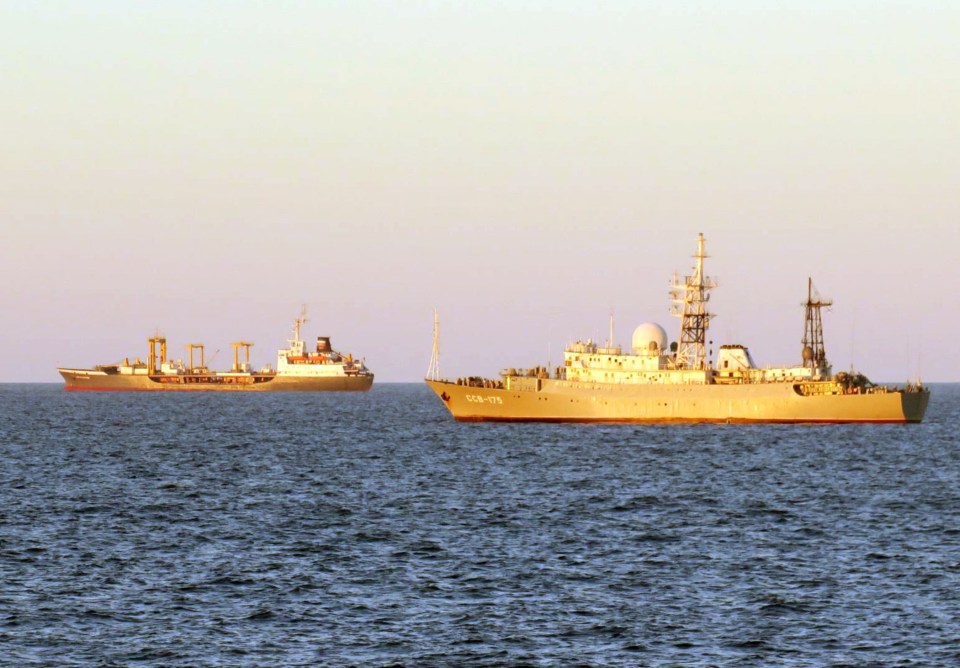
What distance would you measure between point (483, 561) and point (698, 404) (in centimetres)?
6736

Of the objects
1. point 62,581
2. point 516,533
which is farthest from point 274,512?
point 62,581

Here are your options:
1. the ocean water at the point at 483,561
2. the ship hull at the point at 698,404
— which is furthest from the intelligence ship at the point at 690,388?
the ocean water at the point at 483,561

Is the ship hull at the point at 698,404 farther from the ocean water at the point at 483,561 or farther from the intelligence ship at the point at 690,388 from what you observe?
the ocean water at the point at 483,561

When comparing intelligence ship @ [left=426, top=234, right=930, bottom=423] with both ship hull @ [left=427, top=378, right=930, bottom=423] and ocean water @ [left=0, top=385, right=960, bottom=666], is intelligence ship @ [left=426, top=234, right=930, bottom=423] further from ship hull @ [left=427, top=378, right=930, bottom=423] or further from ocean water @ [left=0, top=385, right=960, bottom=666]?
ocean water @ [left=0, top=385, right=960, bottom=666]

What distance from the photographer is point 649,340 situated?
10450 cm

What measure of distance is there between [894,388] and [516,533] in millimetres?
71304

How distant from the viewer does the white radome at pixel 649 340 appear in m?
104

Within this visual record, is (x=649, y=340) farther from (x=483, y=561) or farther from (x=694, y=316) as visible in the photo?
(x=483, y=561)

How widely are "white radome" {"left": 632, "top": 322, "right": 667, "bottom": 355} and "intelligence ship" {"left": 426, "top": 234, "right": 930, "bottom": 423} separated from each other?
0.25 feet

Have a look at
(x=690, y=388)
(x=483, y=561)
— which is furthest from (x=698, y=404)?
(x=483, y=561)

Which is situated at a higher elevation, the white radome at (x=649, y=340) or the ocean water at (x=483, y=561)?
the white radome at (x=649, y=340)

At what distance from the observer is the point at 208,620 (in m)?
28.7

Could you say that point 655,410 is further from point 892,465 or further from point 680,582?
point 680,582

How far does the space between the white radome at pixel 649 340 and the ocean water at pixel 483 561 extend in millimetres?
29470
